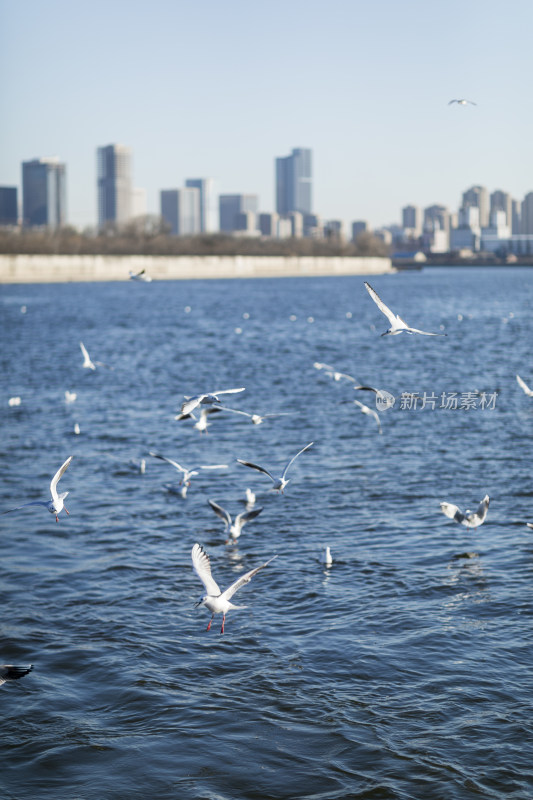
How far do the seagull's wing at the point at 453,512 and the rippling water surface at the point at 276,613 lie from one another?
0.47m

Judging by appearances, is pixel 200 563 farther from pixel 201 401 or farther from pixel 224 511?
pixel 224 511

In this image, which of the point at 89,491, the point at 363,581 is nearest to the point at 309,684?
the point at 363,581

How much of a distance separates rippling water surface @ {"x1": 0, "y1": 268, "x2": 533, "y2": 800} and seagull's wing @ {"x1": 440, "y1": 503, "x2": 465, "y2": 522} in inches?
18.5

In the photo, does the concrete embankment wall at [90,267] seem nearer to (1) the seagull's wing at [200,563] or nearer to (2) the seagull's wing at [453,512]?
(2) the seagull's wing at [453,512]

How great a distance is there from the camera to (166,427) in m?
27.6

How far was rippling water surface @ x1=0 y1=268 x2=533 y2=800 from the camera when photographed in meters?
9.74

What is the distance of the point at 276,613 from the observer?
13.4 meters

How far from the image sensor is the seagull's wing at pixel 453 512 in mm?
15496

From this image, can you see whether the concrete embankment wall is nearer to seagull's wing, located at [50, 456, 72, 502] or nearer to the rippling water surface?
the rippling water surface

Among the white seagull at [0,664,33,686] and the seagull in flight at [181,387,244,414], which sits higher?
the seagull in flight at [181,387,244,414]

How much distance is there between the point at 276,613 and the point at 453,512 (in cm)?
387

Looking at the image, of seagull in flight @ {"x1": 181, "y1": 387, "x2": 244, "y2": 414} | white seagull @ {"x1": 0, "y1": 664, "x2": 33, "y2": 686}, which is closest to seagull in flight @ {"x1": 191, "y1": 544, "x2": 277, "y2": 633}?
white seagull @ {"x1": 0, "y1": 664, "x2": 33, "y2": 686}

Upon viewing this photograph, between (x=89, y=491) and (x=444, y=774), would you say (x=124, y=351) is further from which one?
(x=444, y=774)

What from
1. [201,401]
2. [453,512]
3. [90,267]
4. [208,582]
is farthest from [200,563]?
[90,267]
